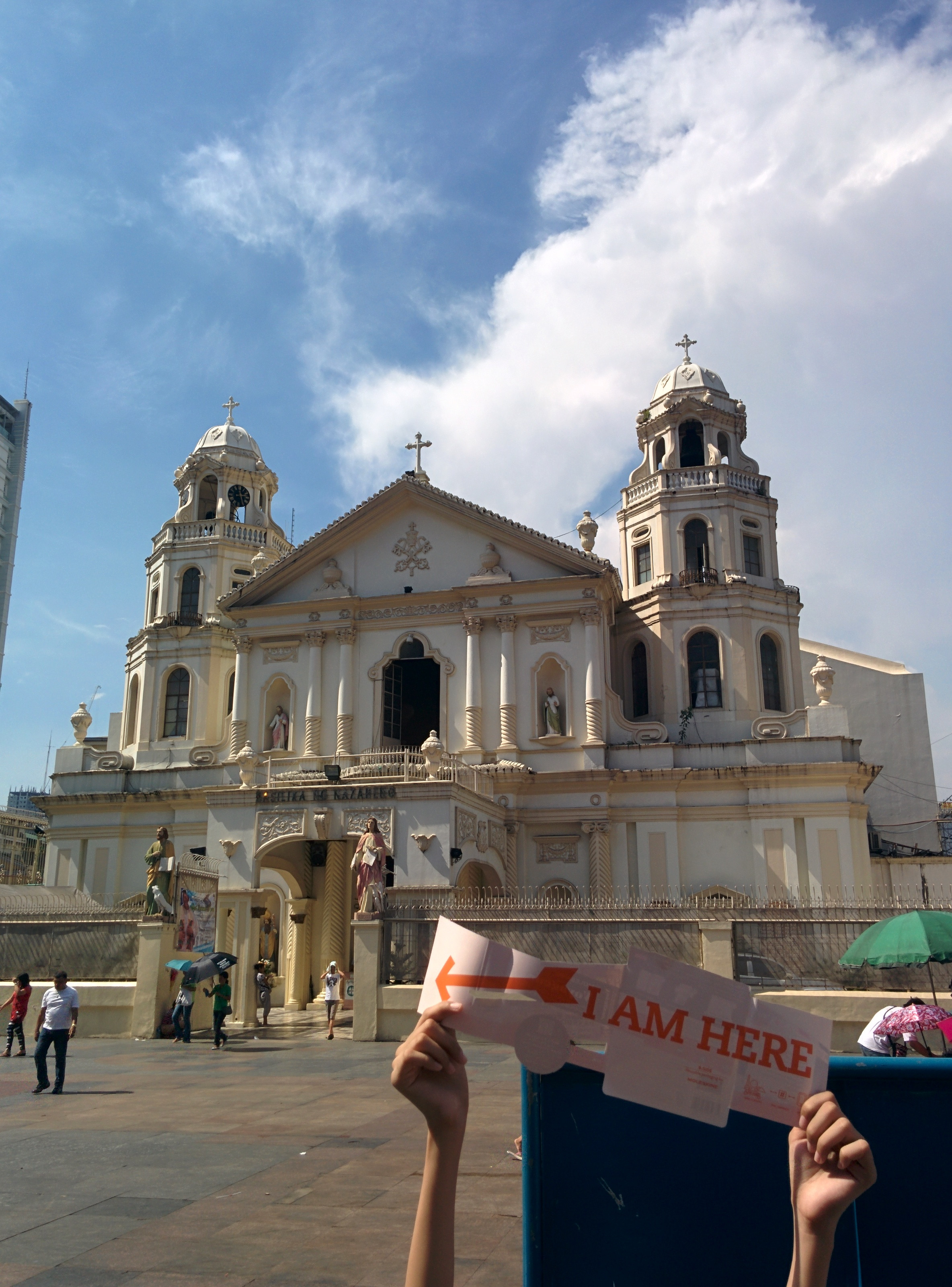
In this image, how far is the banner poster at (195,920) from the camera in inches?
934

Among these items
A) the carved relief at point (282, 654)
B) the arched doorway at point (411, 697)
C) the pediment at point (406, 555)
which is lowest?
the arched doorway at point (411, 697)

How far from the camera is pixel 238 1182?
30.0 feet

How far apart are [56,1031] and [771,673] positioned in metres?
26.9

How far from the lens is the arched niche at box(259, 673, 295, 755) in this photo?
114ft

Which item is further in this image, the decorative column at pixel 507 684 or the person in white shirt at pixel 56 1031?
the decorative column at pixel 507 684

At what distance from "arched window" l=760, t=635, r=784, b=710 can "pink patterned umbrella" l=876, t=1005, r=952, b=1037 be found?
26748 millimetres

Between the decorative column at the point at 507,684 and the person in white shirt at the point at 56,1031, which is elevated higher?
the decorative column at the point at 507,684

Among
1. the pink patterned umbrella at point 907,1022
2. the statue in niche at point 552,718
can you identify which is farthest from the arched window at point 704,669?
the pink patterned umbrella at point 907,1022

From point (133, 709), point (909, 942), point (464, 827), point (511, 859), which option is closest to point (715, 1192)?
point (909, 942)

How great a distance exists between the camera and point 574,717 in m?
33.1

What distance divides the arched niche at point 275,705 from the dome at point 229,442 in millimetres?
12415

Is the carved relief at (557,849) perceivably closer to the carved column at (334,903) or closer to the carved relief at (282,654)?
the carved column at (334,903)

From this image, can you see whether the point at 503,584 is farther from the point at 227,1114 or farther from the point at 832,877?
the point at 227,1114

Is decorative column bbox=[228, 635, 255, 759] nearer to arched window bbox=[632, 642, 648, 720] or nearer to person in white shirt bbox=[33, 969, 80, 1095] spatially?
arched window bbox=[632, 642, 648, 720]
